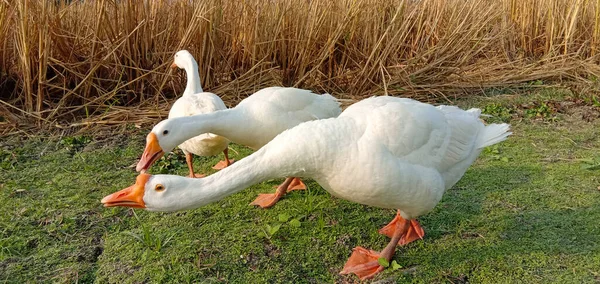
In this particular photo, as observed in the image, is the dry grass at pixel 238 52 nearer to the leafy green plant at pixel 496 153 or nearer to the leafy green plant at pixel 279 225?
the leafy green plant at pixel 496 153

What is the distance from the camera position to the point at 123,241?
2855 millimetres

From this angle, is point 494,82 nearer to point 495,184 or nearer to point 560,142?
point 560,142

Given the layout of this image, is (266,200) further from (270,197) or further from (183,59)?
(183,59)

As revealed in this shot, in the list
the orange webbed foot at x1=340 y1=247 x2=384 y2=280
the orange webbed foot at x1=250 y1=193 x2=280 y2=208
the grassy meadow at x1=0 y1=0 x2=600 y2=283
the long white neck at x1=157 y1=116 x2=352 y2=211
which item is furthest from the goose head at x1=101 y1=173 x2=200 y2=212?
the orange webbed foot at x1=250 y1=193 x2=280 y2=208

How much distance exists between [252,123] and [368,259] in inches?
46.9

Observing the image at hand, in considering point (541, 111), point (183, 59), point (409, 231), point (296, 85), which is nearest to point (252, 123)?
point (409, 231)

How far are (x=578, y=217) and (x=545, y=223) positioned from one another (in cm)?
23

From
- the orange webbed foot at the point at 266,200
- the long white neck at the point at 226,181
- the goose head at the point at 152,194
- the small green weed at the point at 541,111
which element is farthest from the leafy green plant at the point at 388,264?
the small green weed at the point at 541,111

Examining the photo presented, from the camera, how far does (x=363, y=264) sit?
2.62 meters

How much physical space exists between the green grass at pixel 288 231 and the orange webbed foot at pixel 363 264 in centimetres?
5

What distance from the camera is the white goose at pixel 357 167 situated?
212 cm

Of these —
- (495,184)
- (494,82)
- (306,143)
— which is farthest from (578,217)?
(494,82)

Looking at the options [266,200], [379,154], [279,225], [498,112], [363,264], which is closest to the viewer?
[379,154]

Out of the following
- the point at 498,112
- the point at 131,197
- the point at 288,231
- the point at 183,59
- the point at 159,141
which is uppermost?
the point at 131,197
